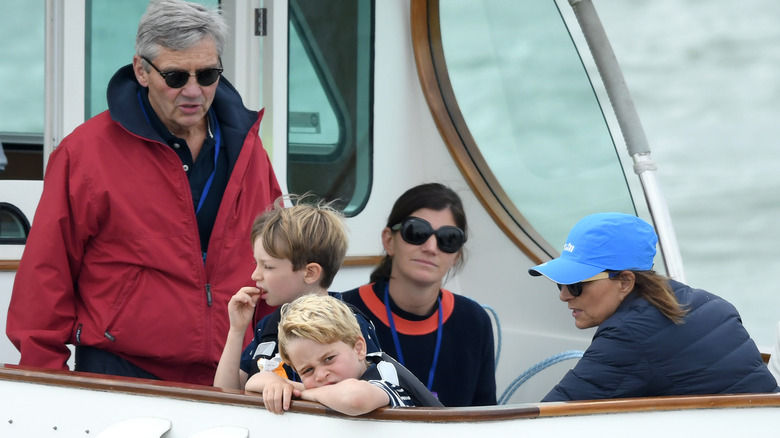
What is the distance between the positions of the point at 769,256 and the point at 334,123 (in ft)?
25.8

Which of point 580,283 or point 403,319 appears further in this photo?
point 403,319

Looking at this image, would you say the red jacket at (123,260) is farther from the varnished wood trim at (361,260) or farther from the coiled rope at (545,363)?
the varnished wood trim at (361,260)

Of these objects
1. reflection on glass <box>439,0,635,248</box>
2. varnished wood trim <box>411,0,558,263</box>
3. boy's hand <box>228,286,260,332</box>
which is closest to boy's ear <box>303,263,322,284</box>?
boy's hand <box>228,286,260,332</box>

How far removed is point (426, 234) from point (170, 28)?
78 centimetres

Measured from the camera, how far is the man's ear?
2.28m

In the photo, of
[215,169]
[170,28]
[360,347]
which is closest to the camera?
[360,347]

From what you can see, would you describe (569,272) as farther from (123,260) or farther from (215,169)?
(123,260)

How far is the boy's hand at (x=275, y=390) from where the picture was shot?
1858mm

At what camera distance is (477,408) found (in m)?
1.82

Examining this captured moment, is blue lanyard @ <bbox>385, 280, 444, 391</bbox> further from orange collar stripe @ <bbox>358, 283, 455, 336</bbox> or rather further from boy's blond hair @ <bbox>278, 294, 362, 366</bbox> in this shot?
boy's blond hair @ <bbox>278, 294, 362, 366</bbox>

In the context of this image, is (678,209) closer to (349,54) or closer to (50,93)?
(349,54)

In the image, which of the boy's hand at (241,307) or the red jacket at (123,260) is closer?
the boy's hand at (241,307)

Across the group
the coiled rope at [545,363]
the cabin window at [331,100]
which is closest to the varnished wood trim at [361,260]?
the cabin window at [331,100]

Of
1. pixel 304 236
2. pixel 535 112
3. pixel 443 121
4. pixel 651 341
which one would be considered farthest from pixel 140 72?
pixel 535 112
